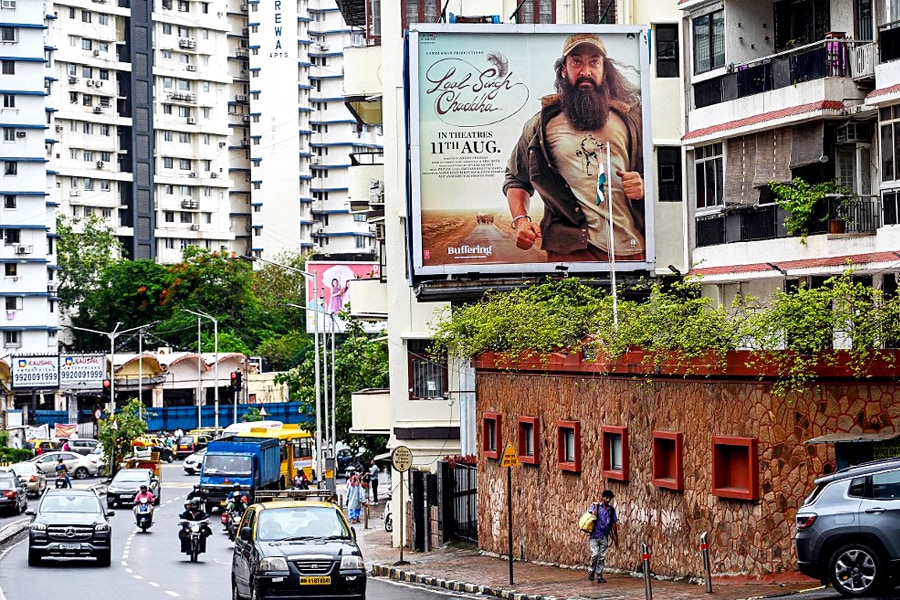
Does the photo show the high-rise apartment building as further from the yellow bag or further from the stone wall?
the yellow bag

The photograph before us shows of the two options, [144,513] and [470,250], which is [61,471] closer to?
[144,513]

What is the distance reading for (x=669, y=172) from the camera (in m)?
40.4

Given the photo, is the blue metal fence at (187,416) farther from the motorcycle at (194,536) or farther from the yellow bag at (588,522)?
the yellow bag at (588,522)

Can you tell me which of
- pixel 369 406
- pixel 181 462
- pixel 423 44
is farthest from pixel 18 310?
pixel 423 44

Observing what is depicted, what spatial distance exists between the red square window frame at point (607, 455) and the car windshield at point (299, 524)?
5.12 metres

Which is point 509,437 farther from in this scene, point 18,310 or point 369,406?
point 18,310

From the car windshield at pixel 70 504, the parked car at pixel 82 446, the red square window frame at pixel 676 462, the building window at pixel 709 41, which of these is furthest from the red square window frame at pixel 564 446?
the parked car at pixel 82 446

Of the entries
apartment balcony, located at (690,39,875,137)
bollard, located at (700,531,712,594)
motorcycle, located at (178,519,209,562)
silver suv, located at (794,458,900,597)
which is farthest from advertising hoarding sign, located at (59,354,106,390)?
silver suv, located at (794,458,900,597)

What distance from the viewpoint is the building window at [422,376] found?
43.4 m

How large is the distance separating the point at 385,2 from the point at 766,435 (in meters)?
22.9

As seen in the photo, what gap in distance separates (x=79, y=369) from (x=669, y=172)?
63.0 m

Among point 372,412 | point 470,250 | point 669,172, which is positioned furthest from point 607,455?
point 372,412

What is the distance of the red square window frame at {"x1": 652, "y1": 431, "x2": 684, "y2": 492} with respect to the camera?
2550 cm

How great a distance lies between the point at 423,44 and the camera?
36500mm
